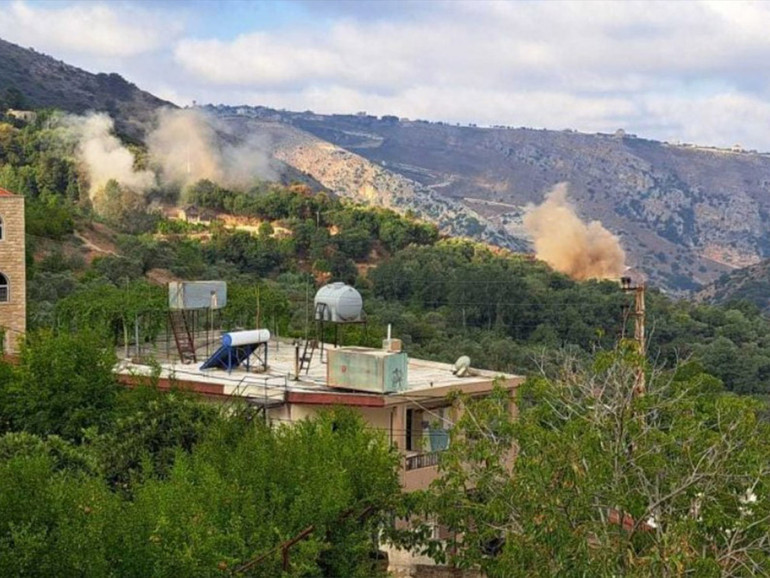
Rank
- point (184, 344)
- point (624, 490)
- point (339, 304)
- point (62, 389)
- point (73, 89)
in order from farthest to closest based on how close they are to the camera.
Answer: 1. point (73, 89)
2. point (184, 344)
3. point (339, 304)
4. point (62, 389)
5. point (624, 490)

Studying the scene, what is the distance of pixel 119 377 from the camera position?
22922mm

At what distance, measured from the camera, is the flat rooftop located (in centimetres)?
2098

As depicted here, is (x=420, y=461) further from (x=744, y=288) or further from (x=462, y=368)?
(x=744, y=288)

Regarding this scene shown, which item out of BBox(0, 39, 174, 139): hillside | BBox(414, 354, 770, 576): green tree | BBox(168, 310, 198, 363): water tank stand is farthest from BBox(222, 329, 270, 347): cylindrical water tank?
BBox(0, 39, 174, 139): hillside

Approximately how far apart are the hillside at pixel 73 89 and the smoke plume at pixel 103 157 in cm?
2399

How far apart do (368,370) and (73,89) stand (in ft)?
450

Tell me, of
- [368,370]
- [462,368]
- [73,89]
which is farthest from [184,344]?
[73,89]

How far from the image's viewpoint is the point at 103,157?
93.7 meters

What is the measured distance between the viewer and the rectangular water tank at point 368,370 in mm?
20703

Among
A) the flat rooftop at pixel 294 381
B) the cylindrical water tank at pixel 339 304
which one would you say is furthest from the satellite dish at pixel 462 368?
the cylindrical water tank at pixel 339 304

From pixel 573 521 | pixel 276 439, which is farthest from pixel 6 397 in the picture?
pixel 573 521

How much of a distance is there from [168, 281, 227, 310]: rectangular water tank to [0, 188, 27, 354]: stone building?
239 inches

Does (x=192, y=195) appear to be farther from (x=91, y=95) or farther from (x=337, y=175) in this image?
(x=337, y=175)

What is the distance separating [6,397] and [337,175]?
162 meters
